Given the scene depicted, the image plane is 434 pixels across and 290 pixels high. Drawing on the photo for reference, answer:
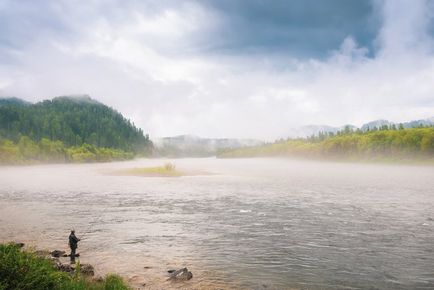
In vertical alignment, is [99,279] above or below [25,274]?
below

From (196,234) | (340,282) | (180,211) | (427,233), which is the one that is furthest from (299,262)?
(180,211)

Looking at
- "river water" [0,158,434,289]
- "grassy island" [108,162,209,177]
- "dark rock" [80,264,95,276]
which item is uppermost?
"grassy island" [108,162,209,177]

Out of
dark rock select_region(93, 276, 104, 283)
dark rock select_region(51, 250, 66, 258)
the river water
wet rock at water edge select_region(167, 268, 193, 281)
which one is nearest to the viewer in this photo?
dark rock select_region(93, 276, 104, 283)

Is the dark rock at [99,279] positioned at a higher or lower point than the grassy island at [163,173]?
lower

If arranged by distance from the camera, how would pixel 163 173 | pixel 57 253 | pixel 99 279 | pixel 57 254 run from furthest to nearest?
1. pixel 163 173
2. pixel 57 253
3. pixel 57 254
4. pixel 99 279

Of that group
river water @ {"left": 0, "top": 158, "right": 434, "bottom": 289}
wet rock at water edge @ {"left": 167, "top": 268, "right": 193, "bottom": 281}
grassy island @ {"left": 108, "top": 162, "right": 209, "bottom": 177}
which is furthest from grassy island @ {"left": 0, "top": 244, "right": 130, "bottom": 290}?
grassy island @ {"left": 108, "top": 162, "right": 209, "bottom": 177}

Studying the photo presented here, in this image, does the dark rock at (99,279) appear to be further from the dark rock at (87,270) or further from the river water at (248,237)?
the river water at (248,237)

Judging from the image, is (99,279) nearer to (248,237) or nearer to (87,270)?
(87,270)

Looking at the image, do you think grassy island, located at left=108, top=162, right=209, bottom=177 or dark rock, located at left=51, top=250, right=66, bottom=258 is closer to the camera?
dark rock, located at left=51, top=250, right=66, bottom=258

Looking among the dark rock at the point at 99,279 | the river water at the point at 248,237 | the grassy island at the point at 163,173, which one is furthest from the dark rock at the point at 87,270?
the grassy island at the point at 163,173

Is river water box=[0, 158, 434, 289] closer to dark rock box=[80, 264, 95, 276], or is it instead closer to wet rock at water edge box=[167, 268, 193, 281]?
wet rock at water edge box=[167, 268, 193, 281]

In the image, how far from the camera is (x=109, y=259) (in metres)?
30.7

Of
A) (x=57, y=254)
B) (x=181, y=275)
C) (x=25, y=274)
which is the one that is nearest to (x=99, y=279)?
(x=181, y=275)

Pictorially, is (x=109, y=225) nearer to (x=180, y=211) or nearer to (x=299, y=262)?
(x=180, y=211)
